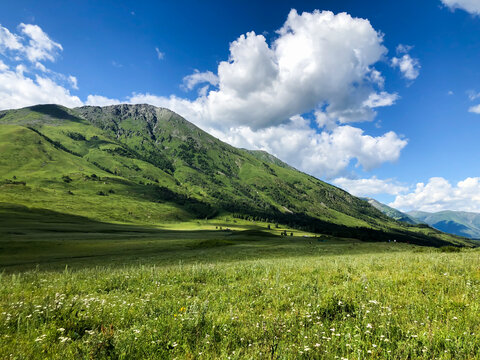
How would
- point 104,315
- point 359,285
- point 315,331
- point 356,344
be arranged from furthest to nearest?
point 359,285, point 104,315, point 315,331, point 356,344

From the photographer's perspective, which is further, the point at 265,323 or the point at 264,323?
the point at 265,323

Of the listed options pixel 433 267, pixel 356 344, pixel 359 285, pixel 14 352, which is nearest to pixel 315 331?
pixel 356 344

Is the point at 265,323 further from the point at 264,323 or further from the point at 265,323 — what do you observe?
the point at 264,323

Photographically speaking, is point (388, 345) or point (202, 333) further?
point (202, 333)

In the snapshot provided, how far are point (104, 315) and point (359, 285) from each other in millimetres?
8770

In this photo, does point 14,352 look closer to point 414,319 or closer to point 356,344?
point 356,344

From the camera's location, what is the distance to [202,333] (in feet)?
18.6

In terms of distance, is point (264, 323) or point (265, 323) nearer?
point (264, 323)

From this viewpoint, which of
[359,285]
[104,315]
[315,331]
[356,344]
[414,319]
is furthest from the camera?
[359,285]

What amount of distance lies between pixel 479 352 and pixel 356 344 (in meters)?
2.11

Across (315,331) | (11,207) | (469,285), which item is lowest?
(11,207)

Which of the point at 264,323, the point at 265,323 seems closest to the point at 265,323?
the point at 265,323

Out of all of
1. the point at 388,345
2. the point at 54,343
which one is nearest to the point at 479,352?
the point at 388,345

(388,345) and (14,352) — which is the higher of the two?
(388,345)
